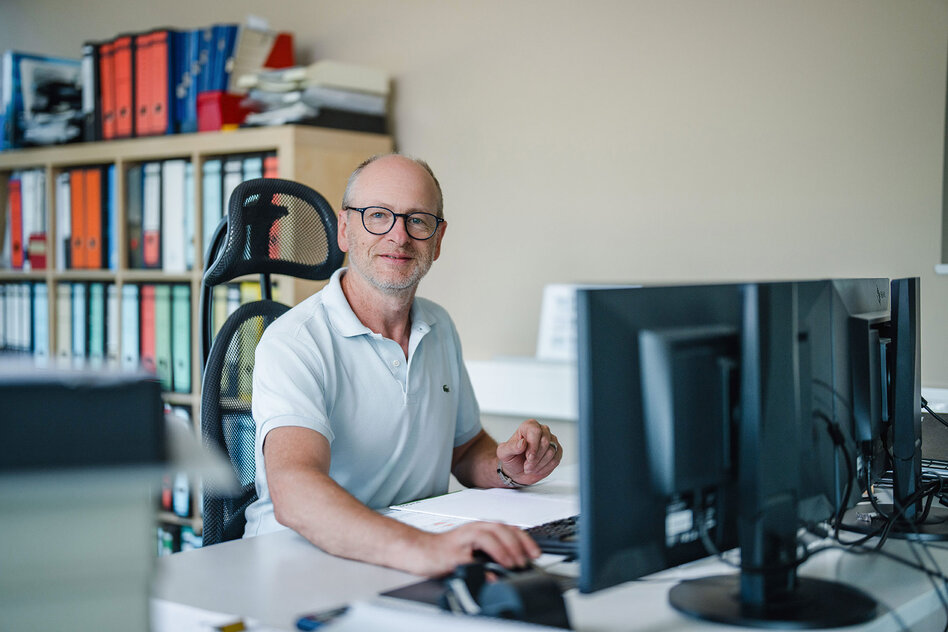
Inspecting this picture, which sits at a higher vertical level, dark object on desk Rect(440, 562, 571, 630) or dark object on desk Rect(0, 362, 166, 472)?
dark object on desk Rect(0, 362, 166, 472)

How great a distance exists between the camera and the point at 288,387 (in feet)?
4.88

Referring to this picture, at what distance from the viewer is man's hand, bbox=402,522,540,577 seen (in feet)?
3.63

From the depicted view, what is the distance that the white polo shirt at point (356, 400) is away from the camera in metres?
1.51

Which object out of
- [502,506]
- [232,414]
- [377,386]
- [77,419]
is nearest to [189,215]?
[232,414]

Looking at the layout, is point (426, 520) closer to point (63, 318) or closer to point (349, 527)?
point (349, 527)

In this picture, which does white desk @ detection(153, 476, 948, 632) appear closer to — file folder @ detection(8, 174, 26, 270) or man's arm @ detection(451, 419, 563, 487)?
man's arm @ detection(451, 419, 563, 487)

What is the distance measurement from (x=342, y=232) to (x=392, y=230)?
0.19 meters

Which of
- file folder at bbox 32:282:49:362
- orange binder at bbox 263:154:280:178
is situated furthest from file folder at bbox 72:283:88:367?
orange binder at bbox 263:154:280:178

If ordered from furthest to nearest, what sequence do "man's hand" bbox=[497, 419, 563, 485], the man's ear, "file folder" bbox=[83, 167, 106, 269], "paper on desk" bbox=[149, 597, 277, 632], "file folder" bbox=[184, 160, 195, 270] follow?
1. "file folder" bbox=[83, 167, 106, 269]
2. "file folder" bbox=[184, 160, 195, 270]
3. the man's ear
4. "man's hand" bbox=[497, 419, 563, 485]
5. "paper on desk" bbox=[149, 597, 277, 632]

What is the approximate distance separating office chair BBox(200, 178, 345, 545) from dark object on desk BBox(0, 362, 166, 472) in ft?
3.86

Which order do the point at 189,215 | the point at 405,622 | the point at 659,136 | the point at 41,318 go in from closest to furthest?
the point at 405,622, the point at 659,136, the point at 189,215, the point at 41,318

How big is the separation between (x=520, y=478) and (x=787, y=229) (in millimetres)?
1077

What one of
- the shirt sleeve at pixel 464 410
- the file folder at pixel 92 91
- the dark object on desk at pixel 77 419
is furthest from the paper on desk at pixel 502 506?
the file folder at pixel 92 91

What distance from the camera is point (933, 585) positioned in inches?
46.3
